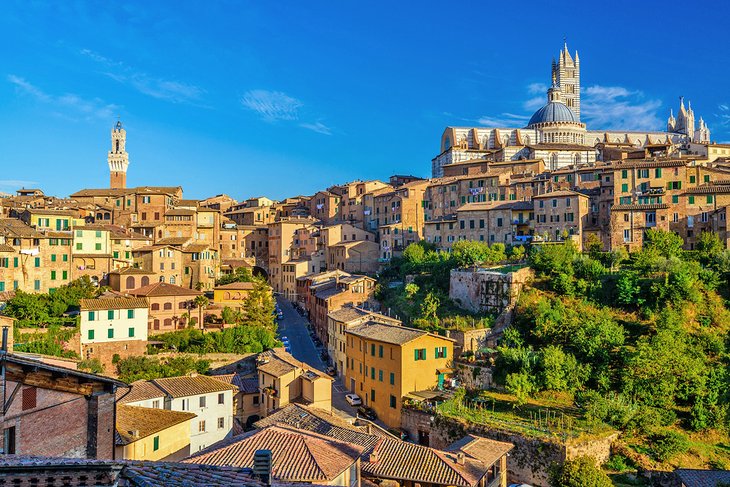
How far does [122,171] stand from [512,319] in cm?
7379

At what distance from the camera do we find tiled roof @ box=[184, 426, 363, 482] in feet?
58.1

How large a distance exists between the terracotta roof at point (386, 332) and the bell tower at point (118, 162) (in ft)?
219

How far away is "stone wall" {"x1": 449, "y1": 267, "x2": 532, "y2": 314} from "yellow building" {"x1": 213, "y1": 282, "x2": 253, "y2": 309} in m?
17.9

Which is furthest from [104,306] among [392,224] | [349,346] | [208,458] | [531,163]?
[531,163]

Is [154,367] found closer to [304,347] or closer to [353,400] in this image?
[304,347]

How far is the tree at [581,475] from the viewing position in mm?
22438

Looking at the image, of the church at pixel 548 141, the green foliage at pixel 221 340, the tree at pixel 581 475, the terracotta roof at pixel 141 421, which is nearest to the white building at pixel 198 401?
the terracotta roof at pixel 141 421

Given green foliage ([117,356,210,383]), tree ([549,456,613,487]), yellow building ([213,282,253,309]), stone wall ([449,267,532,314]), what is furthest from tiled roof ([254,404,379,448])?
yellow building ([213,282,253,309])

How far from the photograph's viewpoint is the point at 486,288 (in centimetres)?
4150

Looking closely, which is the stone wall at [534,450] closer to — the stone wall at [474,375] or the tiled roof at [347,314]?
the stone wall at [474,375]

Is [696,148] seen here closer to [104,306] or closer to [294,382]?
[294,382]

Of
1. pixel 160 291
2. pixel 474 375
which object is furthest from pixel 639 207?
pixel 160 291

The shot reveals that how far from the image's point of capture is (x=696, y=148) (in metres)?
69.4

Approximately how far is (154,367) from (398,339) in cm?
1695
